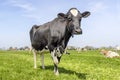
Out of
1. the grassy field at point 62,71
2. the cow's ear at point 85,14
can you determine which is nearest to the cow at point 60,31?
the cow's ear at point 85,14

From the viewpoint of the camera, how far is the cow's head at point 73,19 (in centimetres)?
1387

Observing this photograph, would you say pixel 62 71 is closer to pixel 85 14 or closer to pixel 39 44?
pixel 39 44

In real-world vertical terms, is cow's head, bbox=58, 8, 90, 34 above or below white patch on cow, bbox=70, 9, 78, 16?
below

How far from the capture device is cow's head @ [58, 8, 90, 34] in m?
13.9

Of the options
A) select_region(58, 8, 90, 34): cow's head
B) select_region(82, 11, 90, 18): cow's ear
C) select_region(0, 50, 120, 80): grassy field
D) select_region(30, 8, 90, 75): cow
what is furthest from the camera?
select_region(82, 11, 90, 18): cow's ear

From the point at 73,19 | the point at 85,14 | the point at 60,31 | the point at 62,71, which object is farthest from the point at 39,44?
the point at 73,19

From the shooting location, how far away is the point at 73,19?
14227 millimetres

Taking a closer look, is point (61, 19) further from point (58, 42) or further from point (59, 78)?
point (59, 78)

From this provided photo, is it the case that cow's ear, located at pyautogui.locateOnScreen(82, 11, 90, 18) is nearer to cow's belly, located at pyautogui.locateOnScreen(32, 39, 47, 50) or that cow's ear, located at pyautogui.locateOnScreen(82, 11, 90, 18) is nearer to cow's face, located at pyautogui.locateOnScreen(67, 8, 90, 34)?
cow's face, located at pyautogui.locateOnScreen(67, 8, 90, 34)

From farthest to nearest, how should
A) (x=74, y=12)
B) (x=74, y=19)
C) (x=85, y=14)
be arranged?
(x=85, y=14) → (x=74, y=12) → (x=74, y=19)

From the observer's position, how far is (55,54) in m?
15.3

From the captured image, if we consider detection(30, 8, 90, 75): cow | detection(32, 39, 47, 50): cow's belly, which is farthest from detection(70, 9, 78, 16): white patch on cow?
detection(32, 39, 47, 50): cow's belly

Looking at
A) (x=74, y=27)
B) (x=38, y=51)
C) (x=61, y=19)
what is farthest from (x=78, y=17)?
(x=38, y=51)

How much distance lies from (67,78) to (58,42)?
2109 mm
